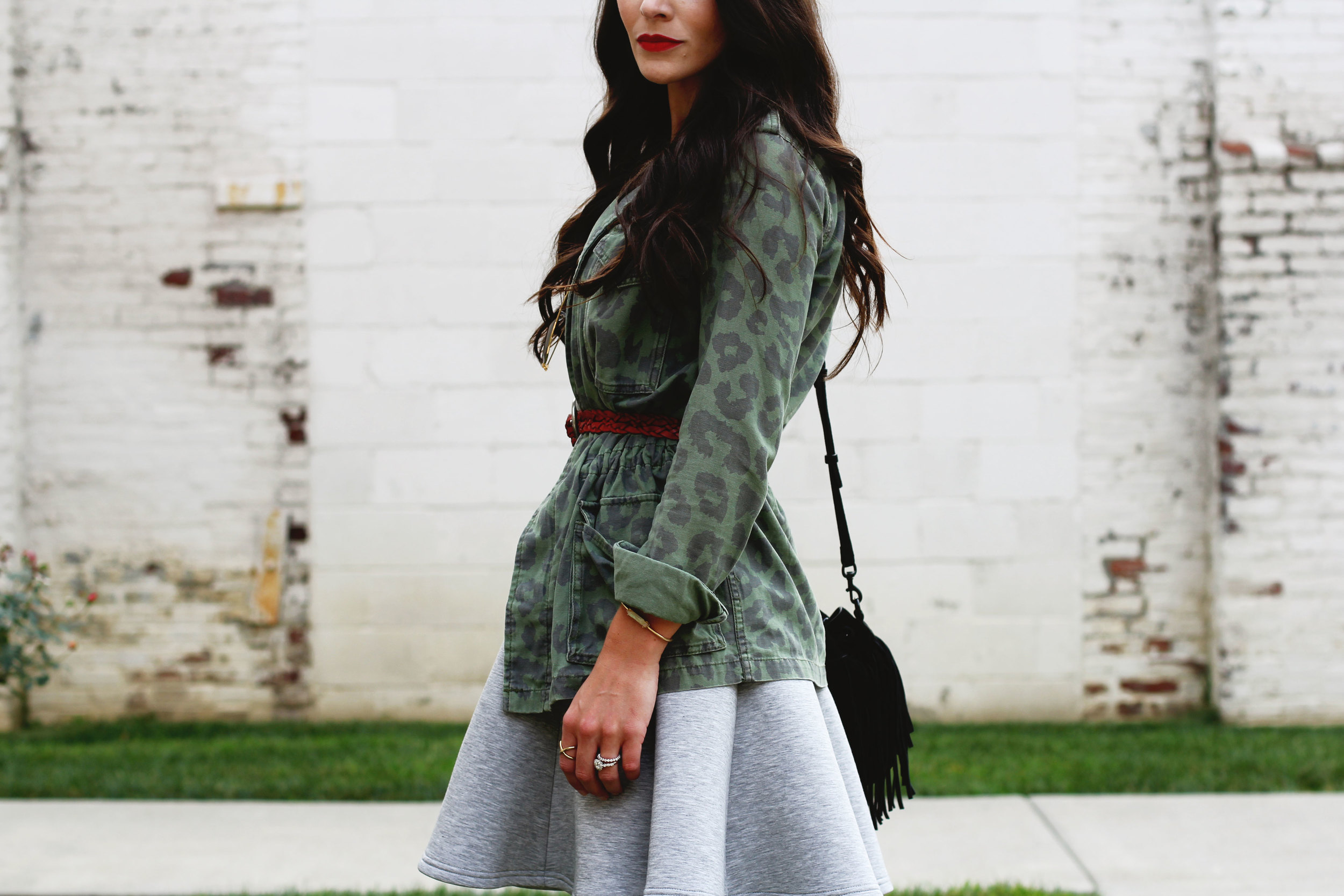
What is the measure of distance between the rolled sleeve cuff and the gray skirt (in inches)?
4.3

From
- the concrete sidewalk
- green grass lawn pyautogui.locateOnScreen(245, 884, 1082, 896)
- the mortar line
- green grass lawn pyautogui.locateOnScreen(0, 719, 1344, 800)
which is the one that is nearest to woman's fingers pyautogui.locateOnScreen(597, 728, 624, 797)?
A: green grass lawn pyautogui.locateOnScreen(245, 884, 1082, 896)

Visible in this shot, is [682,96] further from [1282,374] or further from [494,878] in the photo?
[1282,374]

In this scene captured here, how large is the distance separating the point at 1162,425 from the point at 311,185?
13.4 feet

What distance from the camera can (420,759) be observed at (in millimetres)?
4543

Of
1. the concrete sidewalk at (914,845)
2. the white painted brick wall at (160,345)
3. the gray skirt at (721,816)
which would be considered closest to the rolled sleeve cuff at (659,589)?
the gray skirt at (721,816)

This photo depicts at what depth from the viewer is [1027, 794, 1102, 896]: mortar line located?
3.29 metres

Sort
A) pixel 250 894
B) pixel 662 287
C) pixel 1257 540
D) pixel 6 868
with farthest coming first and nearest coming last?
pixel 1257 540 → pixel 6 868 → pixel 250 894 → pixel 662 287

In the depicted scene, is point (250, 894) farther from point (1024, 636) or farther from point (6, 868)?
point (1024, 636)

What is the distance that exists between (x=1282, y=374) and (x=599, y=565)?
15.6 feet

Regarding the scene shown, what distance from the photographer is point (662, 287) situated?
1344 mm

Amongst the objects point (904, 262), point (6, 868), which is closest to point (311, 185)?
point (904, 262)

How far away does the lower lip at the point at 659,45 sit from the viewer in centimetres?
143

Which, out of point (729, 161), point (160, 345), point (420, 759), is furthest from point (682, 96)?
point (160, 345)

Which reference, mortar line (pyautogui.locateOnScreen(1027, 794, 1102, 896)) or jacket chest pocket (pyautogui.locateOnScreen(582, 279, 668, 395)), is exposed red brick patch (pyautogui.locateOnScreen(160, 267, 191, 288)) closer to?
mortar line (pyautogui.locateOnScreen(1027, 794, 1102, 896))
